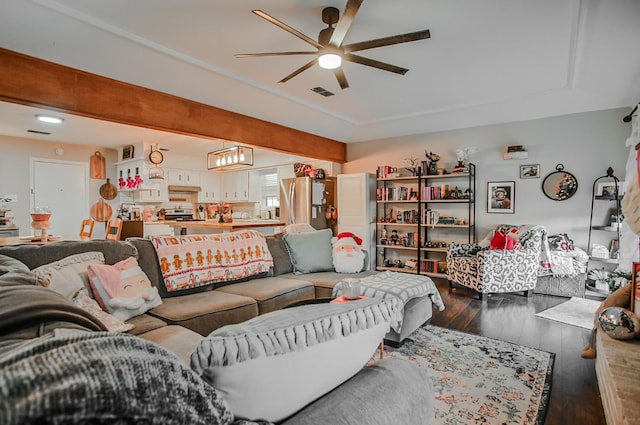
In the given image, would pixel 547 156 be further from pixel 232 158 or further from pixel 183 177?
pixel 183 177

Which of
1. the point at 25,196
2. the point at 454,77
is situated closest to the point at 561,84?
the point at 454,77

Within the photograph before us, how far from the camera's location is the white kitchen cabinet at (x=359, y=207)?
589 cm

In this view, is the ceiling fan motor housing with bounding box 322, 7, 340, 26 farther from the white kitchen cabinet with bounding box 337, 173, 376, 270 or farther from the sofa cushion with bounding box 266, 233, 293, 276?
the white kitchen cabinet with bounding box 337, 173, 376, 270

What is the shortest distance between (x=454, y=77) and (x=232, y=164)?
12.3ft

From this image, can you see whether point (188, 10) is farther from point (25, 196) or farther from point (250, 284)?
point (25, 196)

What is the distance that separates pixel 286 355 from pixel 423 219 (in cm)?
514

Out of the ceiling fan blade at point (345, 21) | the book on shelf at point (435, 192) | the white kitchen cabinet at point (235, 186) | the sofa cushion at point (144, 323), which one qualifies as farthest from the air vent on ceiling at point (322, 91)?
the white kitchen cabinet at point (235, 186)

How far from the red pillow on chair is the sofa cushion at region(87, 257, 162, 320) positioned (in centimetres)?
403

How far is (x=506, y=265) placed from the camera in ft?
13.3

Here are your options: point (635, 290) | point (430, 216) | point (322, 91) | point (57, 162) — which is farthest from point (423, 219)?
point (57, 162)

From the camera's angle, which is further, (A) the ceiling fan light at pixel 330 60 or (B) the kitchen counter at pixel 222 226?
(B) the kitchen counter at pixel 222 226

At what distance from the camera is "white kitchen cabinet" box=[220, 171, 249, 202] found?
8.19 m

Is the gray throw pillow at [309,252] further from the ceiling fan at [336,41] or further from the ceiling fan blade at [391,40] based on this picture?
the ceiling fan blade at [391,40]

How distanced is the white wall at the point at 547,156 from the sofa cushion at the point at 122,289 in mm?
4772
